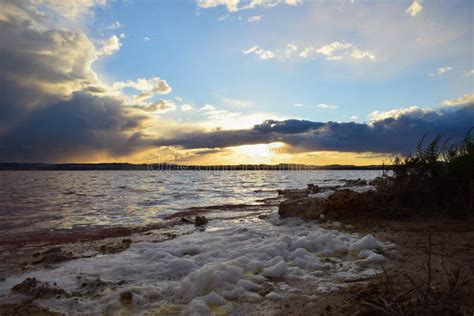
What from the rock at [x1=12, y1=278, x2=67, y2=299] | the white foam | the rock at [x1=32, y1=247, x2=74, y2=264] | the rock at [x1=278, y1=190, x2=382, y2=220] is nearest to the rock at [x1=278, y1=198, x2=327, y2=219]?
the rock at [x1=278, y1=190, x2=382, y2=220]

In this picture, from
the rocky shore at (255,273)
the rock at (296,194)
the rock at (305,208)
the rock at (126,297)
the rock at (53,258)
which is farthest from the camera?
the rock at (296,194)

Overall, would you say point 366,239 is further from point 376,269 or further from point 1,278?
point 1,278

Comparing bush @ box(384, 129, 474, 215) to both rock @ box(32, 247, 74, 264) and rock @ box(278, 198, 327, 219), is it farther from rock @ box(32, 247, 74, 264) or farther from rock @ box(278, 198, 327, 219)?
rock @ box(32, 247, 74, 264)

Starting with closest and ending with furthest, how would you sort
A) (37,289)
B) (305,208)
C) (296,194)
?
1. (37,289)
2. (305,208)
3. (296,194)

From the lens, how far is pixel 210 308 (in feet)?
11.5

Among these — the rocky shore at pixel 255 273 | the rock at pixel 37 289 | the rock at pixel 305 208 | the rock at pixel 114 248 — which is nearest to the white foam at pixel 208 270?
the rocky shore at pixel 255 273

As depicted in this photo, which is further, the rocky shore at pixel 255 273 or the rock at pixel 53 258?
the rock at pixel 53 258

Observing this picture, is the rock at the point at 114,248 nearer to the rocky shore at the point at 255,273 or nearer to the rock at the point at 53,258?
the rocky shore at the point at 255,273

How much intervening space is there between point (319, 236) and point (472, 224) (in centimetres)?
359

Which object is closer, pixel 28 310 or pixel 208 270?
pixel 28 310

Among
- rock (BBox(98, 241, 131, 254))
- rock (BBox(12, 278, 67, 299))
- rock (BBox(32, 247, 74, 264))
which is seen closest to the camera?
rock (BBox(12, 278, 67, 299))

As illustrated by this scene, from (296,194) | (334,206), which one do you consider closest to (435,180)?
(334,206)

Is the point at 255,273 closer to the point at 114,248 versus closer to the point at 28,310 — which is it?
the point at 28,310

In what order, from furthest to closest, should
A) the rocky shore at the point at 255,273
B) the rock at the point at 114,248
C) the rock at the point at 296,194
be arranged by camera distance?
the rock at the point at 296,194
the rock at the point at 114,248
the rocky shore at the point at 255,273
